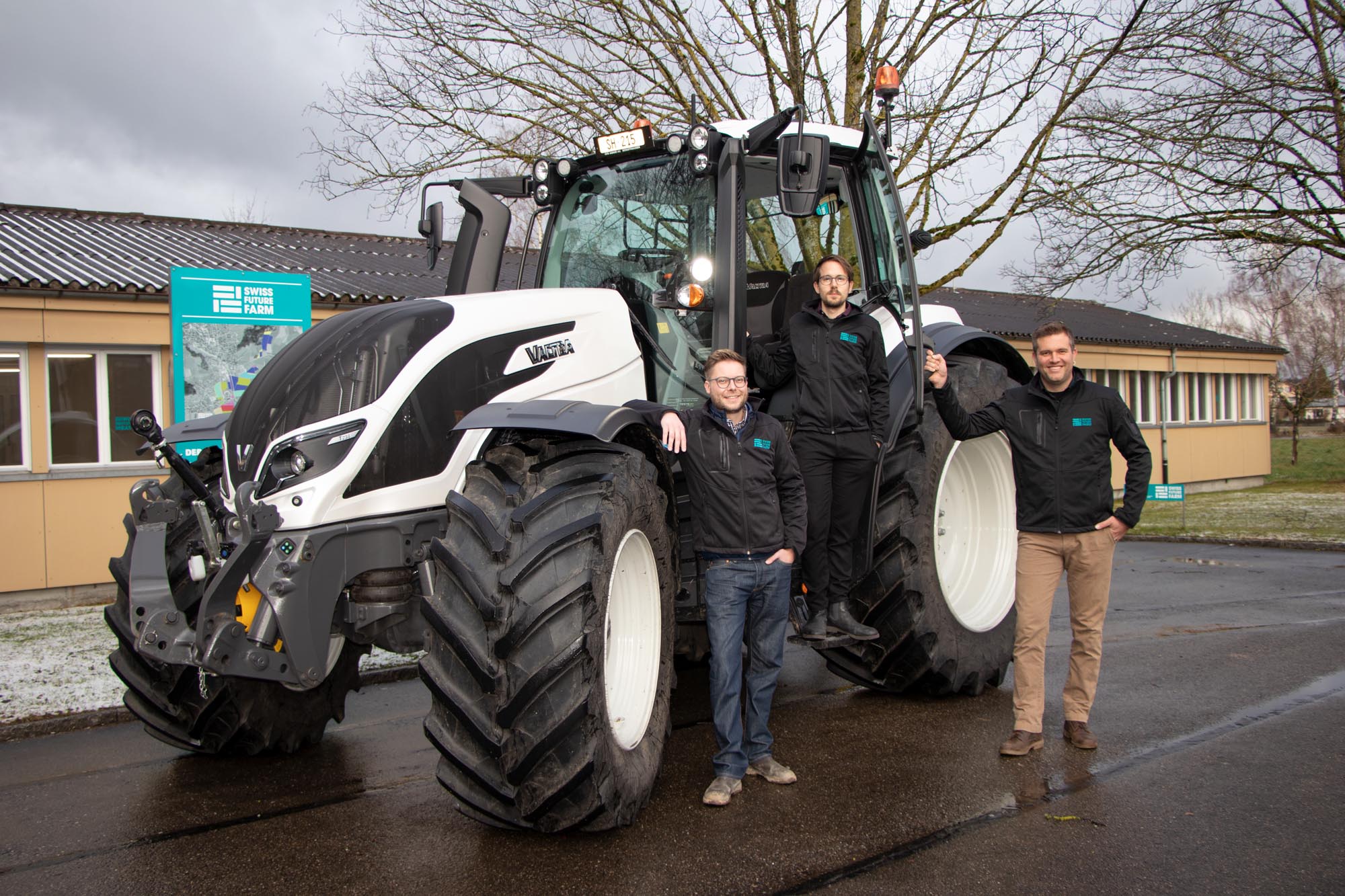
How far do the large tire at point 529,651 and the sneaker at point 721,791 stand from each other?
459 mm

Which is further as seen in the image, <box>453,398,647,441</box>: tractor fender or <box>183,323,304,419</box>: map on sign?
<box>183,323,304,419</box>: map on sign

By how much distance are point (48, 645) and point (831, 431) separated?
6659 mm

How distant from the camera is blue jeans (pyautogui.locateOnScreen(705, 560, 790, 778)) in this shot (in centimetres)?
434

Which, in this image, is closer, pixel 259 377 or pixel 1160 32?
pixel 259 377

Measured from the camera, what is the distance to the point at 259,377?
429 centimetres

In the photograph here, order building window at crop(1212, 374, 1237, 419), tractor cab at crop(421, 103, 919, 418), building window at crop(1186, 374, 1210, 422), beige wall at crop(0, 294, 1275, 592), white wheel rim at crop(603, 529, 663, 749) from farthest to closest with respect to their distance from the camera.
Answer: building window at crop(1212, 374, 1237, 419), building window at crop(1186, 374, 1210, 422), beige wall at crop(0, 294, 1275, 592), tractor cab at crop(421, 103, 919, 418), white wheel rim at crop(603, 529, 663, 749)

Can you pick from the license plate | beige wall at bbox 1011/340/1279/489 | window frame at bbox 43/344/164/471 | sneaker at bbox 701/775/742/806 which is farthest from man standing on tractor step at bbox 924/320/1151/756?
beige wall at bbox 1011/340/1279/489

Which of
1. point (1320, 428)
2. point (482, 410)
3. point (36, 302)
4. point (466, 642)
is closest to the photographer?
point (466, 642)

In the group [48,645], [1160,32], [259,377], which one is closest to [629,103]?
[1160,32]

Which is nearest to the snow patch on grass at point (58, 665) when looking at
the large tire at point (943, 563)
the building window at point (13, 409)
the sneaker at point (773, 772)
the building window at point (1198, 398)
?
the sneaker at point (773, 772)

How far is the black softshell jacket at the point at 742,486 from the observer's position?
4.33 meters

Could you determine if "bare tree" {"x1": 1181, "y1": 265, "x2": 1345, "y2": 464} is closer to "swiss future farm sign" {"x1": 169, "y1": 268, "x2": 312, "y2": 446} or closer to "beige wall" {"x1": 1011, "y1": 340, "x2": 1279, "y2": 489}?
"beige wall" {"x1": 1011, "y1": 340, "x2": 1279, "y2": 489}

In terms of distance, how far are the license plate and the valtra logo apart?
1368mm

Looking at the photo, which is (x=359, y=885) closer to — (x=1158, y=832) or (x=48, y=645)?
(x=1158, y=832)
